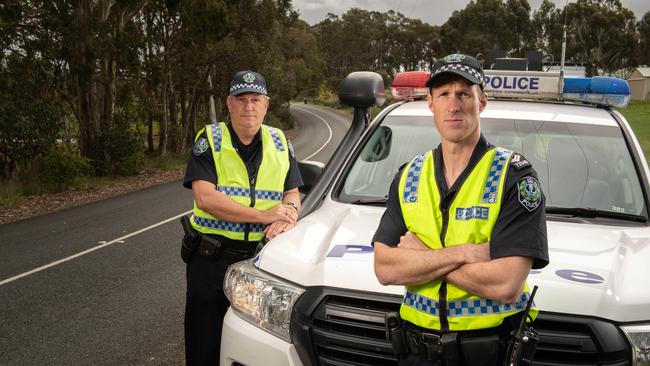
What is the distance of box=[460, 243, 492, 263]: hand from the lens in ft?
5.96

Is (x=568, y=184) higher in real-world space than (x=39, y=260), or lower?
higher

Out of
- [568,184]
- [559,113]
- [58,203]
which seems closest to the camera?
[568,184]

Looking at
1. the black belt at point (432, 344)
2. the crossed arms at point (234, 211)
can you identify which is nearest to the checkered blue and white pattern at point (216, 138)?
the crossed arms at point (234, 211)

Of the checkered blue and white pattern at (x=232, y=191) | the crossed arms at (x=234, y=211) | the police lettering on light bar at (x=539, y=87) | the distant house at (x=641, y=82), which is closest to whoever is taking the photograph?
the crossed arms at (x=234, y=211)

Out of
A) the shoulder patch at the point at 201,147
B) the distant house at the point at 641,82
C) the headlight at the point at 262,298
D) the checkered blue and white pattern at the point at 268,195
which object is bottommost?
the headlight at the point at 262,298

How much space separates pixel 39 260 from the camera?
25.3 ft

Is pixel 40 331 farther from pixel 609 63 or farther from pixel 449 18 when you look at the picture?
pixel 449 18

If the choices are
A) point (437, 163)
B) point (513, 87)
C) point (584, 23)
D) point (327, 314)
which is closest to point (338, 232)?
point (327, 314)

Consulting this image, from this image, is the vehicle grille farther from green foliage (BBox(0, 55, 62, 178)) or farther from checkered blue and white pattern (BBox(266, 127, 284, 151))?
green foliage (BBox(0, 55, 62, 178))

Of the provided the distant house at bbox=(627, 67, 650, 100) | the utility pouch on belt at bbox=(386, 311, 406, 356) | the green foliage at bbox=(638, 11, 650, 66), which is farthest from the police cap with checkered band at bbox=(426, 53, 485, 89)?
the green foliage at bbox=(638, 11, 650, 66)

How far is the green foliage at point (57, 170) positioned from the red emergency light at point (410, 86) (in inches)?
480

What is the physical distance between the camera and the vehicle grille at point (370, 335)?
78.6 inches

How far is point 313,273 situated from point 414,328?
585 mm

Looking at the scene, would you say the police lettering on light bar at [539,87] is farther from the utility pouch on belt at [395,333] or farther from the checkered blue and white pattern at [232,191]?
the utility pouch on belt at [395,333]
